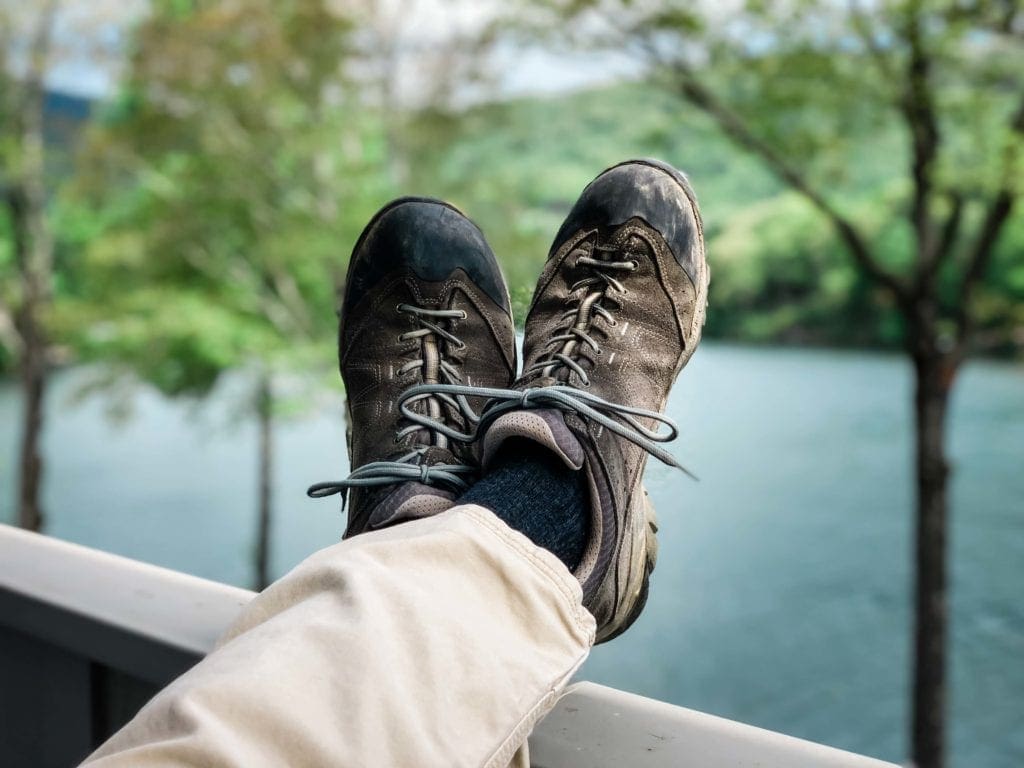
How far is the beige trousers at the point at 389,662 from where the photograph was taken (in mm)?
487

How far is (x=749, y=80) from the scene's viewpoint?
14.2 ft

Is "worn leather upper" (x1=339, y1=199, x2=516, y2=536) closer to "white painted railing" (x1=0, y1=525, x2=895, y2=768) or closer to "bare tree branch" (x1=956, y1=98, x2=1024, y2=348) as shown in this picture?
"white painted railing" (x1=0, y1=525, x2=895, y2=768)

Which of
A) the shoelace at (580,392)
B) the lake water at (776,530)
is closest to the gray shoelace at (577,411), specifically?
the shoelace at (580,392)

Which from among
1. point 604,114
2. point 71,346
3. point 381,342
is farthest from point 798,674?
point 381,342

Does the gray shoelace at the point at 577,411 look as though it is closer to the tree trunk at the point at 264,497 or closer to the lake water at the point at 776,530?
the lake water at the point at 776,530

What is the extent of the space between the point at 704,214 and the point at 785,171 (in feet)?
10.8

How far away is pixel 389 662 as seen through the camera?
20.8 inches

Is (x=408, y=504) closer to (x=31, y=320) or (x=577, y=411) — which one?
(x=577, y=411)

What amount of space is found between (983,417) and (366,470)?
15096 mm

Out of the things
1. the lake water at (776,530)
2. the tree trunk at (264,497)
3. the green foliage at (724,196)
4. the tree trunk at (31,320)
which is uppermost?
the green foliage at (724,196)

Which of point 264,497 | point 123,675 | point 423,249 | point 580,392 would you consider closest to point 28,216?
point 264,497

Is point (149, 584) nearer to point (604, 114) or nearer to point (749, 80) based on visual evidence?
point (749, 80)

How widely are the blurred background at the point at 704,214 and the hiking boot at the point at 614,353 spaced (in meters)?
0.08

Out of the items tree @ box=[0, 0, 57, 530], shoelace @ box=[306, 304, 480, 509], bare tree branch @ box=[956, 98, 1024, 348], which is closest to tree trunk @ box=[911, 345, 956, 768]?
bare tree branch @ box=[956, 98, 1024, 348]
